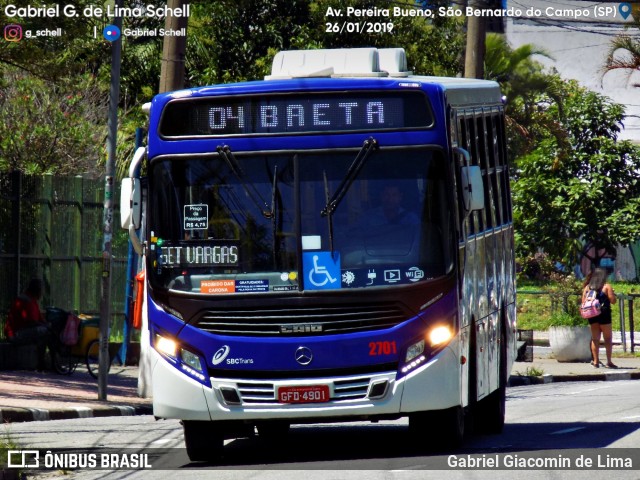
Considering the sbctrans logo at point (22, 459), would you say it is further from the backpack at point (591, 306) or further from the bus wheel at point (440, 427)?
the backpack at point (591, 306)

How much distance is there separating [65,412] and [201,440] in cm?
571

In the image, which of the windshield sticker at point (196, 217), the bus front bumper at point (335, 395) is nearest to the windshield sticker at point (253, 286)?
the windshield sticker at point (196, 217)

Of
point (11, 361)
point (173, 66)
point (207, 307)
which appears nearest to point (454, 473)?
point (207, 307)

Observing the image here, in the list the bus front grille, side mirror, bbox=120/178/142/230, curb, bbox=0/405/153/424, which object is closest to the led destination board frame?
side mirror, bbox=120/178/142/230

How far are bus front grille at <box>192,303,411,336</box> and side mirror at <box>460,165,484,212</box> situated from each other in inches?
45.0

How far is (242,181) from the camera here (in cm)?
1209

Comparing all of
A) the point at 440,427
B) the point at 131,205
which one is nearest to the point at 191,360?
the point at 131,205

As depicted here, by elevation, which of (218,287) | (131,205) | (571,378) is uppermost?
(131,205)

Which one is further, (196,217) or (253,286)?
(196,217)

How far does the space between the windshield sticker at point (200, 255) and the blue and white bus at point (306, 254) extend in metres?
0.01

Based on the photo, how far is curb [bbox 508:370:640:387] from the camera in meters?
24.2

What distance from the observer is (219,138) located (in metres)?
12.3

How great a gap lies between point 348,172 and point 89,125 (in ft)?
78.0

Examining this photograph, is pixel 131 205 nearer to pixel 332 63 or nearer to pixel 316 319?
pixel 316 319
